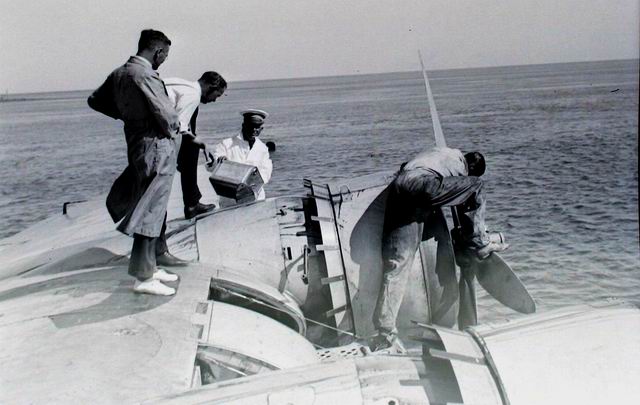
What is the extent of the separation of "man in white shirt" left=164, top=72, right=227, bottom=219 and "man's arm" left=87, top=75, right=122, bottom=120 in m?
0.55

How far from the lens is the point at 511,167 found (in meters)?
22.9

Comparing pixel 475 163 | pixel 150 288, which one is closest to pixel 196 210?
pixel 150 288

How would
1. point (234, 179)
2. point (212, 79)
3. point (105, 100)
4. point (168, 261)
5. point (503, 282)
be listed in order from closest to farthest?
point (105, 100) → point (168, 261) → point (212, 79) → point (503, 282) → point (234, 179)

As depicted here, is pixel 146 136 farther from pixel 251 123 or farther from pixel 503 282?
pixel 503 282

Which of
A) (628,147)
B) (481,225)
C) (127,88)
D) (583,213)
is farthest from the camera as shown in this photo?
(628,147)

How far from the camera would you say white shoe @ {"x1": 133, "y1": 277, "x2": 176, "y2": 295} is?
483 cm

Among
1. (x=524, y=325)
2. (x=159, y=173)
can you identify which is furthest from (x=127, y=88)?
(x=524, y=325)

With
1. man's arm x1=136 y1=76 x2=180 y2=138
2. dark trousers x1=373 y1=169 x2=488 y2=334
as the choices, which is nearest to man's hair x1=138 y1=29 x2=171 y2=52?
man's arm x1=136 y1=76 x2=180 y2=138

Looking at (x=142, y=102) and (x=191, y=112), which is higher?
(x=142, y=102)

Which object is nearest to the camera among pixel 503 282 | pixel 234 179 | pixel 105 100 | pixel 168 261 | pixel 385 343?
pixel 105 100

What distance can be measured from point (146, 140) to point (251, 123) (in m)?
2.98

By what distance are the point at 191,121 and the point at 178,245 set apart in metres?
1.21

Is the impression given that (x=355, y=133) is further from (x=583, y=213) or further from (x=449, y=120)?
(x=583, y=213)

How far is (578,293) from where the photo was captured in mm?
11422
